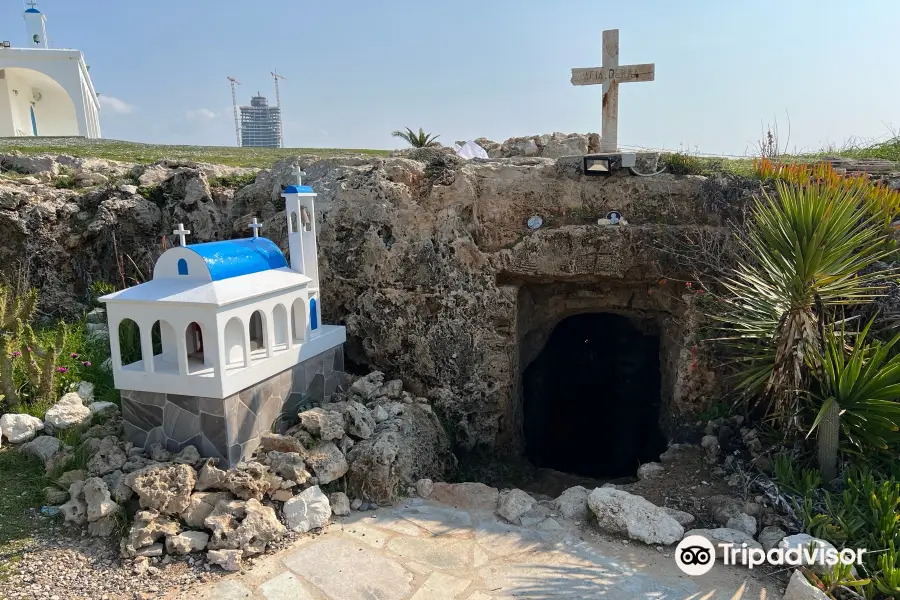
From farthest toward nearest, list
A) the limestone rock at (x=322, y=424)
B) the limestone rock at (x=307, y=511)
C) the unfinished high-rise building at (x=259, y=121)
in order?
the unfinished high-rise building at (x=259, y=121) → the limestone rock at (x=322, y=424) → the limestone rock at (x=307, y=511)

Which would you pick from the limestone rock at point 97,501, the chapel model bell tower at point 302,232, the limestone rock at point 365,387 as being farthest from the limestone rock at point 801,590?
the limestone rock at point 97,501

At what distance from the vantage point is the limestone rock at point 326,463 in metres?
5.83

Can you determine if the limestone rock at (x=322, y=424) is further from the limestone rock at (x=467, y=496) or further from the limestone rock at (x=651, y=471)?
the limestone rock at (x=651, y=471)

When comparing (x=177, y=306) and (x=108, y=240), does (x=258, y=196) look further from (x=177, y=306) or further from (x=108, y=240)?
(x=177, y=306)

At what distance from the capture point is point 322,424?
614 centimetres

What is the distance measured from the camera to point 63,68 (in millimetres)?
23984

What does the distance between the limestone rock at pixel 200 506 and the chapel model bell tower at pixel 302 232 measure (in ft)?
7.59

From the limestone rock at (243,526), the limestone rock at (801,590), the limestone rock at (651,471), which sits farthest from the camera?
the limestone rock at (651,471)

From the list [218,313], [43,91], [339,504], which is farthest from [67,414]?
[43,91]

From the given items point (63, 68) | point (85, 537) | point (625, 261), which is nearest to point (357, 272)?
point (625, 261)

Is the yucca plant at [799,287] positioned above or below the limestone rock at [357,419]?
above

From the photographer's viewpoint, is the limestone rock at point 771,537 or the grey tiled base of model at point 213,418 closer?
the limestone rock at point 771,537

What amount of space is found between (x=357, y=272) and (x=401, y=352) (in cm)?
129

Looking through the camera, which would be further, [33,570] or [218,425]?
[218,425]
